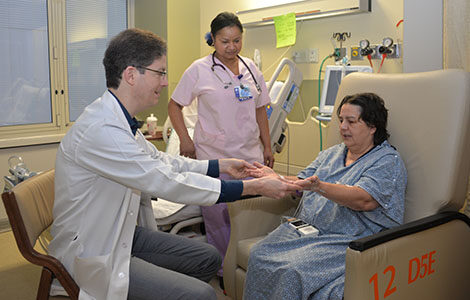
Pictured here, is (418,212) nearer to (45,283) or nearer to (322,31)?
(45,283)

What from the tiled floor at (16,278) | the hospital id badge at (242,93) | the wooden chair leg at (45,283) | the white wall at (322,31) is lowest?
the tiled floor at (16,278)

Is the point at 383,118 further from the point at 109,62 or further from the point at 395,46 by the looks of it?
the point at 395,46

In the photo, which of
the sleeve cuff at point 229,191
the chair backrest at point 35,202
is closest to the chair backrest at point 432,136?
the sleeve cuff at point 229,191

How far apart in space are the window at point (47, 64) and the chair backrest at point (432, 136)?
9.58ft

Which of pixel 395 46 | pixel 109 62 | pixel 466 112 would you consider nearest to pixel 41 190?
pixel 109 62

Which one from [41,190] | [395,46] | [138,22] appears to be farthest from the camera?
[138,22]

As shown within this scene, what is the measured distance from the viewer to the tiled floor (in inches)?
97.3

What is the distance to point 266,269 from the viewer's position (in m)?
1.73

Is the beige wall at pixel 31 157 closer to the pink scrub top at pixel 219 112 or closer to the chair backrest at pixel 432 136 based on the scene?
the pink scrub top at pixel 219 112

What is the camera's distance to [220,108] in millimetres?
2463

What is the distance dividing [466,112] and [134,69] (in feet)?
4.09

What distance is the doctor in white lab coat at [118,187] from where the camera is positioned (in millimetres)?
1427

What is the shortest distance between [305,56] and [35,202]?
103 inches

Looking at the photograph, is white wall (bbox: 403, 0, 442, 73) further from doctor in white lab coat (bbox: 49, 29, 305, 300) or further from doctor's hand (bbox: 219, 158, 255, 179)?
doctor in white lab coat (bbox: 49, 29, 305, 300)
